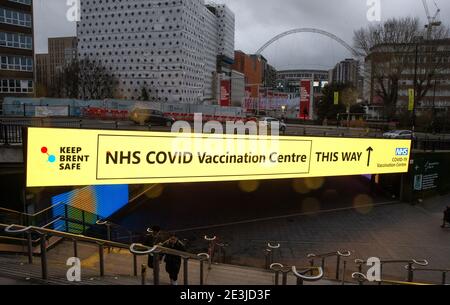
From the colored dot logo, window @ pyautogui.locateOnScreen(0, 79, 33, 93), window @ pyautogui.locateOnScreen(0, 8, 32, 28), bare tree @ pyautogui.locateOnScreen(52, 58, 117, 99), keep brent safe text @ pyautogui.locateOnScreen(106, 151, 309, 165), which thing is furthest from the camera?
bare tree @ pyautogui.locateOnScreen(52, 58, 117, 99)

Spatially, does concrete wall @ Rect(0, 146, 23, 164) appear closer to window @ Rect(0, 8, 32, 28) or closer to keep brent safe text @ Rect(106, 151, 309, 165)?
keep brent safe text @ Rect(106, 151, 309, 165)

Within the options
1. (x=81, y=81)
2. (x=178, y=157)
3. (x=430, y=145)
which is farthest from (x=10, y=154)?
(x=81, y=81)

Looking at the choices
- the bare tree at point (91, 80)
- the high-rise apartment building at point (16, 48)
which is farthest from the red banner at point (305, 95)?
the bare tree at point (91, 80)

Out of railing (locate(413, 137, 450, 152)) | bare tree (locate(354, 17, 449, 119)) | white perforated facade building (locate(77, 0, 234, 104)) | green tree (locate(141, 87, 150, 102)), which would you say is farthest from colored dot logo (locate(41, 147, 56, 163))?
white perforated facade building (locate(77, 0, 234, 104))

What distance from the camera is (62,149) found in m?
11.2

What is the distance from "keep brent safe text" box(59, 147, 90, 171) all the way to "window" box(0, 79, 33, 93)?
54.1 m

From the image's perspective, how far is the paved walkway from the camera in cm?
1392

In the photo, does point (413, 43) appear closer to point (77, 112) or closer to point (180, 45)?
point (77, 112)

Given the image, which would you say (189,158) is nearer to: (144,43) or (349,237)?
(349,237)

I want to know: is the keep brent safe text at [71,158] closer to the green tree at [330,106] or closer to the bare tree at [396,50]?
the bare tree at [396,50]

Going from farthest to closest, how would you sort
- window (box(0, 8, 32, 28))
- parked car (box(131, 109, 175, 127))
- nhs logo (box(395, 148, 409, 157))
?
window (box(0, 8, 32, 28)), parked car (box(131, 109, 175, 127)), nhs logo (box(395, 148, 409, 157))
